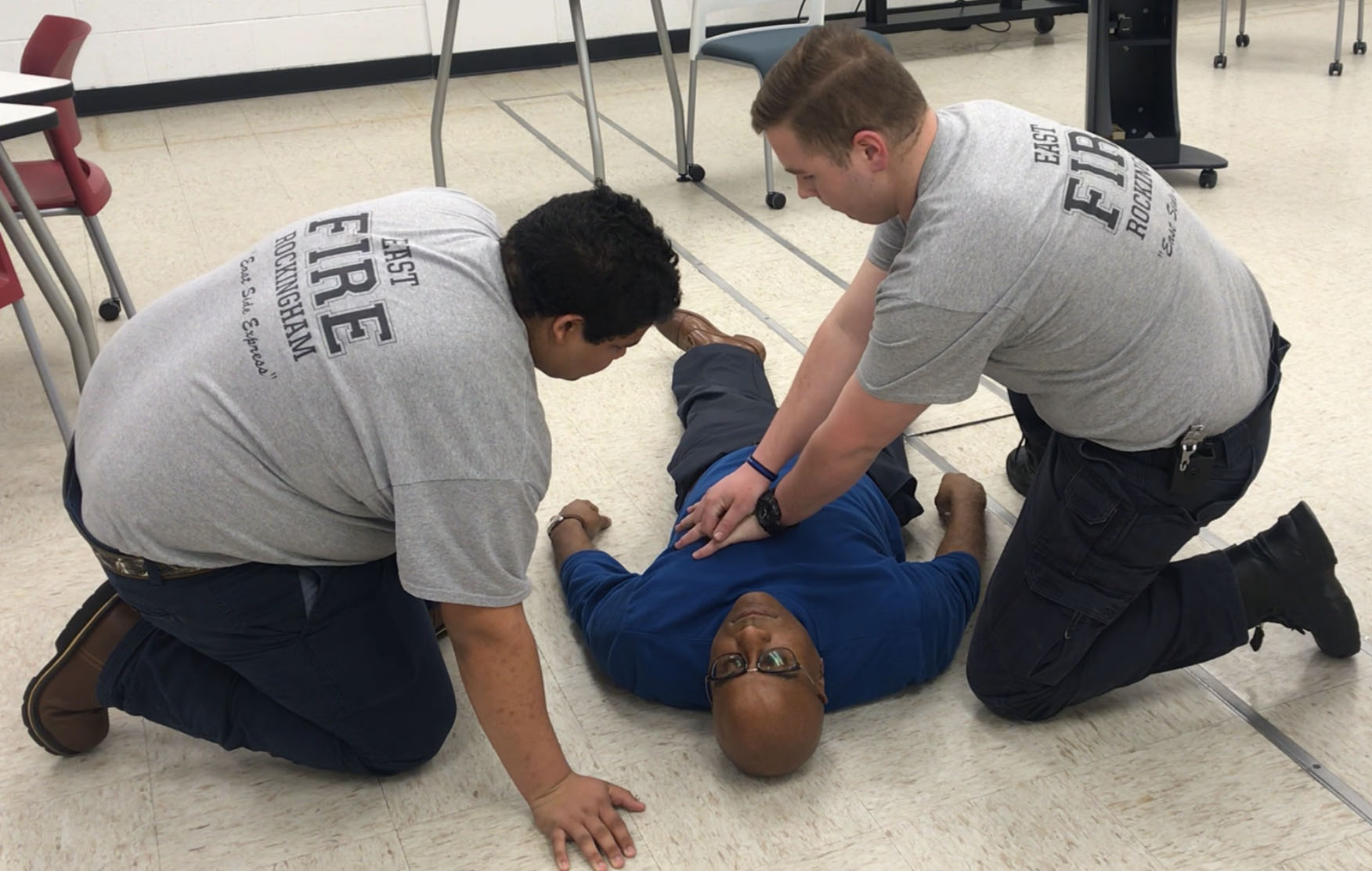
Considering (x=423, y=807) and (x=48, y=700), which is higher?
(x=48, y=700)

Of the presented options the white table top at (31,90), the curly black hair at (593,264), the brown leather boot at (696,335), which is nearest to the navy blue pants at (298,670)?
the curly black hair at (593,264)

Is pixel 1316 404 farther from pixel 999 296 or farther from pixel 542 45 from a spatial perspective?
pixel 542 45

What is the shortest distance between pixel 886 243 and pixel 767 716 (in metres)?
0.73

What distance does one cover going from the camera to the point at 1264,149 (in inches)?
167

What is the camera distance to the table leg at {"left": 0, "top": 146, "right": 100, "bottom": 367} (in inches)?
102

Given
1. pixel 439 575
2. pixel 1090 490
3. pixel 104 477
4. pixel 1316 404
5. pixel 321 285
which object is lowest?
pixel 1316 404

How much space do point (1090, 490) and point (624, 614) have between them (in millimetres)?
686

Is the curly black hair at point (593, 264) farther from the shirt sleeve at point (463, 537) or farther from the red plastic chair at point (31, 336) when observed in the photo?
the red plastic chair at point (31, 336)

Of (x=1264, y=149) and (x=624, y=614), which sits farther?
(x=1264, y=149)

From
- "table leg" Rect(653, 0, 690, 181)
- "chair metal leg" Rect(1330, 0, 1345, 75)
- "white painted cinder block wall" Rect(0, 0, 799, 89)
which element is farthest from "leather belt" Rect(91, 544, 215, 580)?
"chair metal leg" Rect(1330, 0, 1345, 75)

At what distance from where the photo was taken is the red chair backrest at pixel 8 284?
7.86 feet

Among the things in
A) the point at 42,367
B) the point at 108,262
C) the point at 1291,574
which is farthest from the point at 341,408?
the point at 108,262

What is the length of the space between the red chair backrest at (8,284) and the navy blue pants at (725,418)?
50.2 inches

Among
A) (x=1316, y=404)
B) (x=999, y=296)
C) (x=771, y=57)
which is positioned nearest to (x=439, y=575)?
(x=999, y=296)
